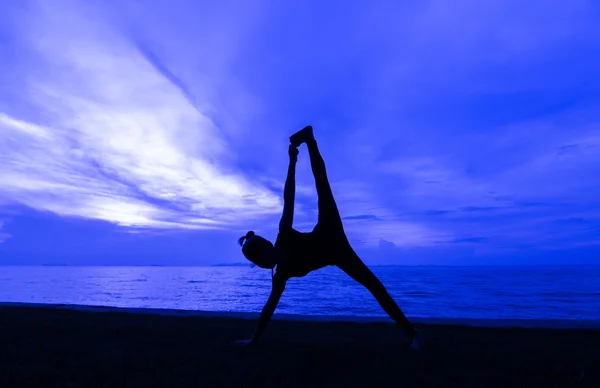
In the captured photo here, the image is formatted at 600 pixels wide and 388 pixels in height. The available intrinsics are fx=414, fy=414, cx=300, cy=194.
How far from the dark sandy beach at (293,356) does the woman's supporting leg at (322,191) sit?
1494 mm

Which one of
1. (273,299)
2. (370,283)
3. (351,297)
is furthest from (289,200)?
(351,297)

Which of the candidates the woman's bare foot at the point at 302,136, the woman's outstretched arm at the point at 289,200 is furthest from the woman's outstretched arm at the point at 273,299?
the woman's bare foot at the point at 302,136

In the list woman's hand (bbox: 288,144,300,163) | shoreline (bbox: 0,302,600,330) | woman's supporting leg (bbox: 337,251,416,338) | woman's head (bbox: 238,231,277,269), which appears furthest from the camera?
shoreline (bbox: 0,302,600,330)

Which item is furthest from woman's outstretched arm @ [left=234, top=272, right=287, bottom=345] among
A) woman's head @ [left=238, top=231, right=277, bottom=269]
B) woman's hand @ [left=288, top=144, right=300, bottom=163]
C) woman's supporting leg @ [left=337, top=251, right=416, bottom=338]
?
woman's hand @ [left=288, top=144, right=300, bottom=163]

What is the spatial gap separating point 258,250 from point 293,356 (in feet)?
3.90

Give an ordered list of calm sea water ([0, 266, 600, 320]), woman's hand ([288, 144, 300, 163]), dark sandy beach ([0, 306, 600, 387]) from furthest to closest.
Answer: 1. calm sea water ([0, 266, 600, 320])
2. woman's hand ([288, 144, 300, 163])
3. dark sandy beach ([0, 306, 600, 387])

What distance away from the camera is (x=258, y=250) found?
15.2 feet

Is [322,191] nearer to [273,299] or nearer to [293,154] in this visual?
[293,154]

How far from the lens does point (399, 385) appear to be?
3326 millimetres

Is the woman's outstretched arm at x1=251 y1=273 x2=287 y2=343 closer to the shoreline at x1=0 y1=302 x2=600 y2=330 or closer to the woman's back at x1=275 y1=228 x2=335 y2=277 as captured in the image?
the woman's back at x1=275 y1=228 x2=335 y2=277

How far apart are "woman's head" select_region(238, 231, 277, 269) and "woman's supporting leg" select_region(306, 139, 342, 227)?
69 centimetres

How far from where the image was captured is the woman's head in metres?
4.62

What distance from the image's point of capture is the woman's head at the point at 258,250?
4617mm

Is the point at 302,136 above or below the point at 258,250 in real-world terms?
above
